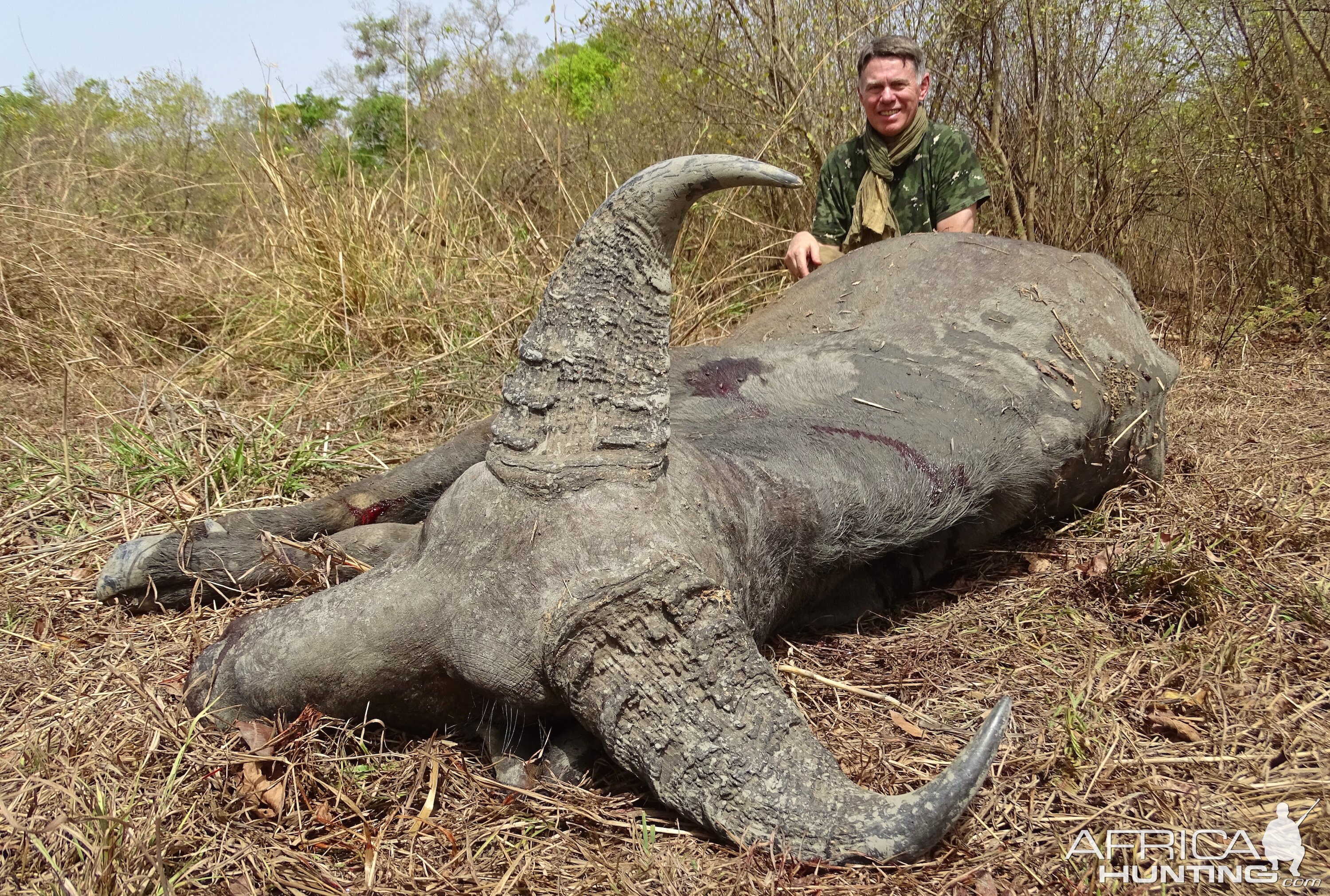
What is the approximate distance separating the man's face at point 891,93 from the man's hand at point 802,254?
0.62 meters

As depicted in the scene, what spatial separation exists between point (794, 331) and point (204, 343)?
128 inches

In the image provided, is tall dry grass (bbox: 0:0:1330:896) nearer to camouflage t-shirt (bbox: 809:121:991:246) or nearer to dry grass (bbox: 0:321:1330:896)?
dry grass (bbox: 0:321:1330:896)

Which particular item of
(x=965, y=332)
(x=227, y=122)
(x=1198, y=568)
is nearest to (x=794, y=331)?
(x=965, y=332)

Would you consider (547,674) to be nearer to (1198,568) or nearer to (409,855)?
(409,855)

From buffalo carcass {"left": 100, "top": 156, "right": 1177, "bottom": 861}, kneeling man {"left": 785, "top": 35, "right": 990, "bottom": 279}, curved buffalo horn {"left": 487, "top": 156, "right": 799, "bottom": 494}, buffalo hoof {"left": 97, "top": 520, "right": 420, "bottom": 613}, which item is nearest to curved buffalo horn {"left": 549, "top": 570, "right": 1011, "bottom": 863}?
buffalo carcass {"left": 100, "top": 156, "right": 1177, "bottom": 861}

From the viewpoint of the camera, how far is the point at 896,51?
3.98 metres

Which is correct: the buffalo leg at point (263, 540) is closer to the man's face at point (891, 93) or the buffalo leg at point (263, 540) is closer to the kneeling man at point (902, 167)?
the kneeling man at point (902, 167)

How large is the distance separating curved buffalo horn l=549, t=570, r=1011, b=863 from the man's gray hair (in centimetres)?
320

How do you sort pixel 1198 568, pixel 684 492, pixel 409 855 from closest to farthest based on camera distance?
pixel 409 855 → pixel 684 492 → pixel 1198 568

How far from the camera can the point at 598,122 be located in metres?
6.51

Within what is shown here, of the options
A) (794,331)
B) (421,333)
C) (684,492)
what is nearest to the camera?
(684,492)

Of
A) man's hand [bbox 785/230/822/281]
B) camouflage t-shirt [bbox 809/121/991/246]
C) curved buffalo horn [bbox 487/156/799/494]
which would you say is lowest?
curved buffalo horn [bbox 487/156/799/494]

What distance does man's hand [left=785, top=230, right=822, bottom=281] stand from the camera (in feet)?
12.6

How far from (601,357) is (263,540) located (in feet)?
3.88
